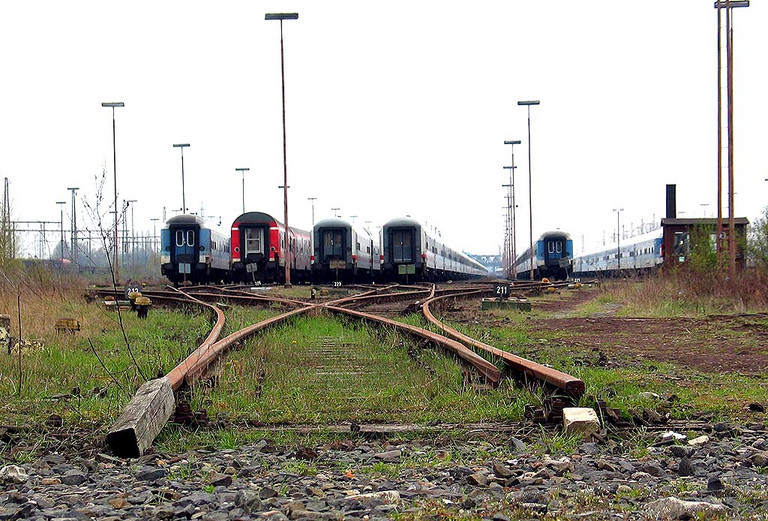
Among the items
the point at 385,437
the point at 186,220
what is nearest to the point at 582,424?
the point at 385,437

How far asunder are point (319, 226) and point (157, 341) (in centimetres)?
2514

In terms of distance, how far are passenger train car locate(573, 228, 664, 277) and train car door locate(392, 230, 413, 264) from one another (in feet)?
32.1

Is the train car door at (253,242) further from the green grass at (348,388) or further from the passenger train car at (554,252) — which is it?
the green grass at (348,388)

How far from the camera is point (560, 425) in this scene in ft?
15.1

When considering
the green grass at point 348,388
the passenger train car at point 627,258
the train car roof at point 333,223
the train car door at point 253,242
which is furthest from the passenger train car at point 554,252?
the green grass at point 348,388

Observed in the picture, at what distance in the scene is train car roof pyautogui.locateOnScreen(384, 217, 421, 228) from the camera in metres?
35.1

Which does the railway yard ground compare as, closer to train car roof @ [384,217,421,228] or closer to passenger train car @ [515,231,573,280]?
train car roof @ [384,217,421,228]

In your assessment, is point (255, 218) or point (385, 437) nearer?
point (385, 437)

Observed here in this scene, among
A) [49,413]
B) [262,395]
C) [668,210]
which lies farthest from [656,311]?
[668,210]

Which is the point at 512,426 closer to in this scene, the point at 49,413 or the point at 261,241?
the point at 49,413

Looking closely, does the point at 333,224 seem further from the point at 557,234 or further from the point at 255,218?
the point at 557,234

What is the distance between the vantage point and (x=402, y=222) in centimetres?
3528

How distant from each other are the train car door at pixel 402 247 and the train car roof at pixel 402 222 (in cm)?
29

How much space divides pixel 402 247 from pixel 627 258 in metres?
21.3
